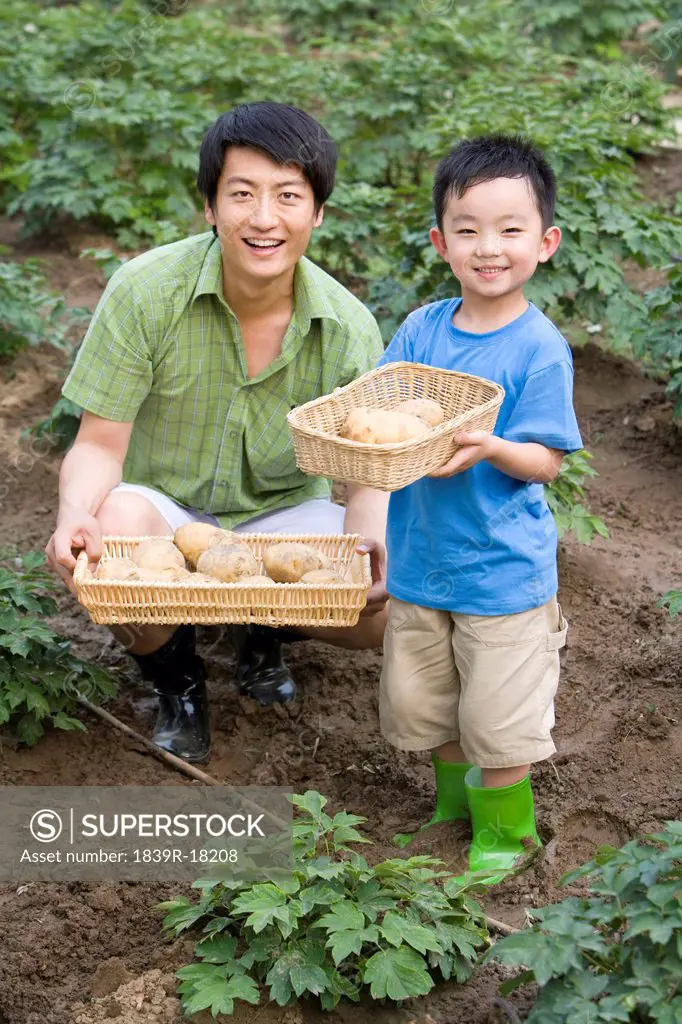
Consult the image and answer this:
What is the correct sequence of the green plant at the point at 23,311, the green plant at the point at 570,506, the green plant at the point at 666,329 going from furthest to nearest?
the green plant at the point at 23,311, the green plant at the point at 666,329, the green plant at the point at 570,506

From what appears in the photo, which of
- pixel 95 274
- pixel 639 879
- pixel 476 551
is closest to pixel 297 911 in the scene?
pixel 639 879

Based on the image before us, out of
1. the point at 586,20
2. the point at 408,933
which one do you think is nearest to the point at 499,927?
the point at 408,933

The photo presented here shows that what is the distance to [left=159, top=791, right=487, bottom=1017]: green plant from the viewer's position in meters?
2.10

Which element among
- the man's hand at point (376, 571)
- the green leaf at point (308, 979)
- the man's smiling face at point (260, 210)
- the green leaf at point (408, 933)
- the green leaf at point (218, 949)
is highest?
the man's smiling face at point (260, 210)

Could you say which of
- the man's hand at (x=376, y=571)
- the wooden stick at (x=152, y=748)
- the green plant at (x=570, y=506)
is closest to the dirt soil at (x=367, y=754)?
the wooden stick at (x=152, y=748)

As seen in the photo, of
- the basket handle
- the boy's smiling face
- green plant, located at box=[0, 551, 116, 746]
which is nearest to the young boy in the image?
the boy's smiling face

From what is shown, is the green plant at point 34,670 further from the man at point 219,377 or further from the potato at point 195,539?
the potato at point 195,539

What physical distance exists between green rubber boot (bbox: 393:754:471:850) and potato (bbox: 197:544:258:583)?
2.12ft

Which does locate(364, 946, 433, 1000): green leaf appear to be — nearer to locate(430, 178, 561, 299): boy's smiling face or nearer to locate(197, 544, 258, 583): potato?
locate(197, 544, 258, 583): potato

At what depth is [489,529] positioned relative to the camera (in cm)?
255

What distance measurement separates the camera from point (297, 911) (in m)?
2.11

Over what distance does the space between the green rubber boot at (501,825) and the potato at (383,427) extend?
0.85 m

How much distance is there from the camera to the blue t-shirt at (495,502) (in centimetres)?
248

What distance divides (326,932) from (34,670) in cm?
129
